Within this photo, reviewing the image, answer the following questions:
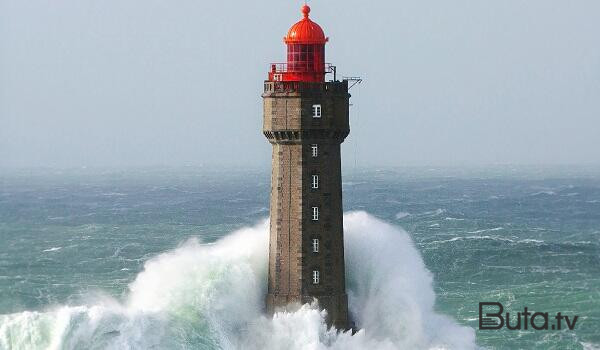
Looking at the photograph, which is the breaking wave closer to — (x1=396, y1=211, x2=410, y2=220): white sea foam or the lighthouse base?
the lighthouse base

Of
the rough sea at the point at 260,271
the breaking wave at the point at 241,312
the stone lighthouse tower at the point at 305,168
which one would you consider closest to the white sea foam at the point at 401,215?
the rough sea at the point at 260,271

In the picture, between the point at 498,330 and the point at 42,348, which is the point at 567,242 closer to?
the point at 498,330

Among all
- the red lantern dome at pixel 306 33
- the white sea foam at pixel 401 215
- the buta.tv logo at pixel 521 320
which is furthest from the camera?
the white sea foam at pixel 401 215

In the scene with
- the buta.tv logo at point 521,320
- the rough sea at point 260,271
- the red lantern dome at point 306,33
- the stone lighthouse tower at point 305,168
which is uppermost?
the red lantern dome at point 306,33

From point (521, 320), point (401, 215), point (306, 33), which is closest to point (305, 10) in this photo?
point (306, 33)

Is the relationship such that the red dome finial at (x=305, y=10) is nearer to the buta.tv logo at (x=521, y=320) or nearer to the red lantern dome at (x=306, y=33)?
the red lantern dome at (x=306, y=33)

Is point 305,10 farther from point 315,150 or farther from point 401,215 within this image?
point 401,215
